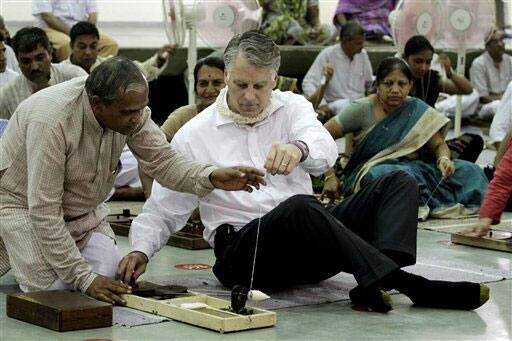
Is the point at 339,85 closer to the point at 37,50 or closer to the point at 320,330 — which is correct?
the point at 37,50

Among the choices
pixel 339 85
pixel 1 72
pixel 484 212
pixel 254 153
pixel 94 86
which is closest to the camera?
pixel 94 86

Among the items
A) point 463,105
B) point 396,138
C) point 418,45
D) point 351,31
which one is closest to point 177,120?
point 396,138

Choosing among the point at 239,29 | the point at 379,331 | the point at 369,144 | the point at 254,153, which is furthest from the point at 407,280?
the point at 239,29

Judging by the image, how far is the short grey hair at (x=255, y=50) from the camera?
509 centimetres

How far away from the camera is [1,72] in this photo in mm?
9227

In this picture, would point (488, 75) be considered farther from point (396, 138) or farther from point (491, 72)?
point (396, 138)

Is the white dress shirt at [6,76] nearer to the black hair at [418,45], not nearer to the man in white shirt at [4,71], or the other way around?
the man in white shirt at [4,71]

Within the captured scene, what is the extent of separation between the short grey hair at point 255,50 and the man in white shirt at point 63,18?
6.13 metres

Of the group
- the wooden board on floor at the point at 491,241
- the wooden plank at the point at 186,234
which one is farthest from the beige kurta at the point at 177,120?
the wooden board on floor at the point at 491,241

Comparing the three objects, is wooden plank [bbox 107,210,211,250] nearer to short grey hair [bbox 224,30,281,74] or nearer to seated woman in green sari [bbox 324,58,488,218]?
seated woman in green sari [bbox 324,58,488,218]

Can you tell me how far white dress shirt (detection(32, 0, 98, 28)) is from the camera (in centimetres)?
1133

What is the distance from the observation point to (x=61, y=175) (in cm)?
486

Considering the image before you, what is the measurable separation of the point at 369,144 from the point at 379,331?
3.62 meters

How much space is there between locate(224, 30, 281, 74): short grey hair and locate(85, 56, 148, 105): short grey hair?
0.53 meters
